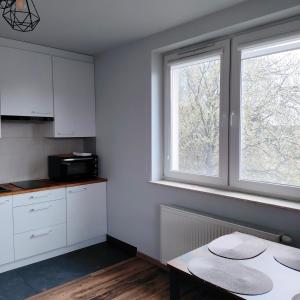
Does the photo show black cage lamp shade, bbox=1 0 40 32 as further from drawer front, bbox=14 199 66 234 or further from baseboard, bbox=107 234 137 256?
baseboard, bbox=107 234 137 256

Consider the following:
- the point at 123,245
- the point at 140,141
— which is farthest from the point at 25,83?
the point at 123,245

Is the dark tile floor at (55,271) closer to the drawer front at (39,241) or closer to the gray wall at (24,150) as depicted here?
the drawer front at (39,241)

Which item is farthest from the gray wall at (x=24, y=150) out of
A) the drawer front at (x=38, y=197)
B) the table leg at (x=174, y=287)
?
the table leg at (x=174, y=287)

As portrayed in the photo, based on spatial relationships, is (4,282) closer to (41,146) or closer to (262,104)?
(41,146)

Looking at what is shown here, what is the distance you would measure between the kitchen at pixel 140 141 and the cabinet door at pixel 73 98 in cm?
1

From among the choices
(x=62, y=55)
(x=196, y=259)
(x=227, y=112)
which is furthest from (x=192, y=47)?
(x=196, y=259)

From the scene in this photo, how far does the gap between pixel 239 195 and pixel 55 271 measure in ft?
6.27

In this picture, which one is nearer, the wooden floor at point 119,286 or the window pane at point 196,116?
the wooden floor at point 119,286

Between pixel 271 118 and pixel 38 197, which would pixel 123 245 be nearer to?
pixel 38 197

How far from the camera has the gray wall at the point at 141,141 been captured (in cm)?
216

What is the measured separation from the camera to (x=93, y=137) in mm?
3760

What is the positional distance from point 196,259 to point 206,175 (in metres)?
1.17

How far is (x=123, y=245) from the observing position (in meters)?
3.38

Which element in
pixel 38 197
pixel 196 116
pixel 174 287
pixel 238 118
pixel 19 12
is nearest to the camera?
pixel 174 287
